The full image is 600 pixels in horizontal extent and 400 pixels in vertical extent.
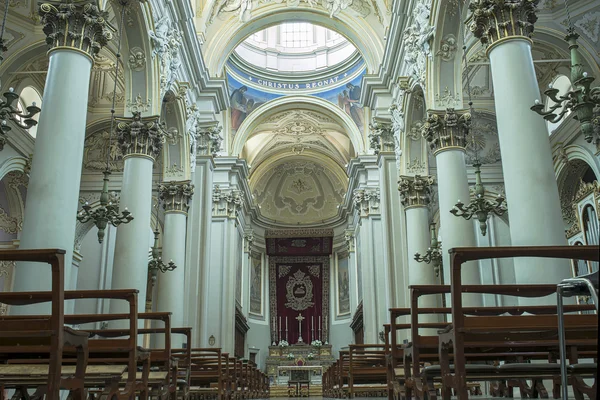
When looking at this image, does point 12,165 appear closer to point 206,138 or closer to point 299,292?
point 206,138

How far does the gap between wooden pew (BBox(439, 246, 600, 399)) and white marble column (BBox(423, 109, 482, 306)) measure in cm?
552

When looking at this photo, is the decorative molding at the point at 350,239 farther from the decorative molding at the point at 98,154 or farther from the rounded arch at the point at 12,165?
the rounded arch at the point at 12,165

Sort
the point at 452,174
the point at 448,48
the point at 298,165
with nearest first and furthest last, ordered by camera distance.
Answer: the point at 452,174
the point at 448,48
the point at 298,165

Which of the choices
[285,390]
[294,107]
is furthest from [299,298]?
[294,107]

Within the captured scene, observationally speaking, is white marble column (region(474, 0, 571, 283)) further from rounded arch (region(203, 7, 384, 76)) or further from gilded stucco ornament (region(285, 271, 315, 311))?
gilded stucco ornament (region(285, 271, 315, 311))

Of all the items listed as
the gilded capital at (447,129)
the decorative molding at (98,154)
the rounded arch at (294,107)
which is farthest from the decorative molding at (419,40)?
the rounded arch at (294,107)

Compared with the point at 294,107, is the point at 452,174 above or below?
below

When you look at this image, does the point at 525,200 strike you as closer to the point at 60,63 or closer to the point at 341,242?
the point at 60,63

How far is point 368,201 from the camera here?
2188 centimetres

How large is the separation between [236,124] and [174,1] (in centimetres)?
1134

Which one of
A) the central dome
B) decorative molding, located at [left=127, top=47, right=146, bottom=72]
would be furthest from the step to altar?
decorative molding, located at [left=127, top=47, right=146, bottom=72]

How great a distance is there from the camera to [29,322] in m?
3.46

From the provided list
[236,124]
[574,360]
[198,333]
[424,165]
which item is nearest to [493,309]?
[574,360]

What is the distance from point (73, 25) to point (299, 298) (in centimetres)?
2434
